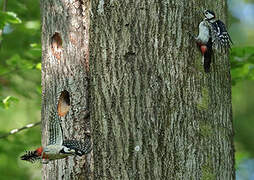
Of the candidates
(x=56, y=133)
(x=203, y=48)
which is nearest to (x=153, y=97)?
(x=203, y=48)

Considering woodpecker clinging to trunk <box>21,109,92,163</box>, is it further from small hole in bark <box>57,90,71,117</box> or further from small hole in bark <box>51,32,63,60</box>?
small hole in bark <box>51,32,63,60</box>

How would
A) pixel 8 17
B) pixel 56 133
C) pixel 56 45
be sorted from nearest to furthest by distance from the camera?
pixel 56 133, pixel 56 45, pixel 8 17

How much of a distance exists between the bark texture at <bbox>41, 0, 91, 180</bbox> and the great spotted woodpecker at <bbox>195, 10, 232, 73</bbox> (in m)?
0.82

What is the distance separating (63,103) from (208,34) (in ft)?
3.86

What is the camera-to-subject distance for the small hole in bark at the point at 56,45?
361cm

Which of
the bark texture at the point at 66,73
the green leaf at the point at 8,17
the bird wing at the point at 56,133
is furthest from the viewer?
the green leaf at the point at 8,17

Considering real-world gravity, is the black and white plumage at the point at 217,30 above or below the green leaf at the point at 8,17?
below

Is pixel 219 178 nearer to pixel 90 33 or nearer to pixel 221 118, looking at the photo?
pixel 221 118

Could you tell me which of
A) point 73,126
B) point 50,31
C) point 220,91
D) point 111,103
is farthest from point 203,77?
point 50,31

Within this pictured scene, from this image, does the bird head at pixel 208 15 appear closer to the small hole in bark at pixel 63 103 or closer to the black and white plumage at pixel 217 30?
the black and white plumage at pixel 217 30

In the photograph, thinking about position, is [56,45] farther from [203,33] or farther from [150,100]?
[203,33]

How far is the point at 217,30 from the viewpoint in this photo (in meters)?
3.40

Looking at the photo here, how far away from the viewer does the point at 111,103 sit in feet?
10.3

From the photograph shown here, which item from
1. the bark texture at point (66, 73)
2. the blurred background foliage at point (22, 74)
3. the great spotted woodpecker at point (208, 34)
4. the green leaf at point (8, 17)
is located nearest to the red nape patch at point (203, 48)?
the great spotted woodpecker at point (208, 34)
